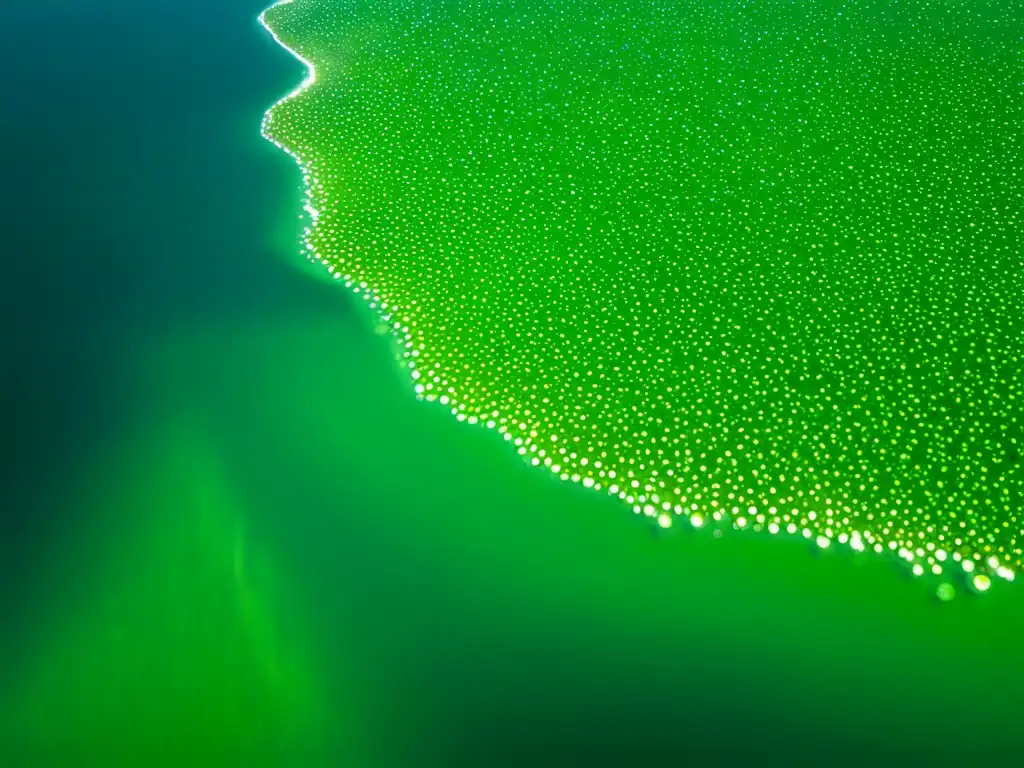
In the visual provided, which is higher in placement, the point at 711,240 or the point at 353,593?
the point at 711,240

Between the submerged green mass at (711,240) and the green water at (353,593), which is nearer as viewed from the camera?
the green water at (353,593)

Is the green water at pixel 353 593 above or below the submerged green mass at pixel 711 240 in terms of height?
below

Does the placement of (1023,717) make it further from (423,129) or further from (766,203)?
(423,129)

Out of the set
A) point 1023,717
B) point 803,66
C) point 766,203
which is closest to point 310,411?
point 766,203

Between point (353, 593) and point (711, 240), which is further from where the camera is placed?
point (711, 240)
